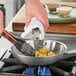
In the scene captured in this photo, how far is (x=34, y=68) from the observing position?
0.86 meters

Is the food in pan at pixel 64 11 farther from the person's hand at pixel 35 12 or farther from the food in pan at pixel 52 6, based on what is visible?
the person's hand at pixel 35 12

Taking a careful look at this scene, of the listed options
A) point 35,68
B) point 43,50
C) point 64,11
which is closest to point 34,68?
point 35,68

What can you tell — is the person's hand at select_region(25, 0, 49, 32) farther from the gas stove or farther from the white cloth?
the gas stove

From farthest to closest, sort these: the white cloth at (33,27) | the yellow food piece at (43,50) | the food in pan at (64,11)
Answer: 1. the food in pan at (64,11)
2. the white cloth at (33,27)
3. the yellow food piece at (43,50)

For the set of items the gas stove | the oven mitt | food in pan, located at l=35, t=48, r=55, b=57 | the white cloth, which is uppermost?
the oven mitt

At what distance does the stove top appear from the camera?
85 centimetres

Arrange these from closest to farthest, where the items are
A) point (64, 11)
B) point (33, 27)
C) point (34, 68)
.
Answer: point (34, 68)
point (33, 27)
point (64, 11)

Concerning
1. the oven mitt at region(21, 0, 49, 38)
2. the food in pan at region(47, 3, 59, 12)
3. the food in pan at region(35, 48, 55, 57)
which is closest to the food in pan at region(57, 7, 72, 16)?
the food in pan at region(47, 3, 59, 12)

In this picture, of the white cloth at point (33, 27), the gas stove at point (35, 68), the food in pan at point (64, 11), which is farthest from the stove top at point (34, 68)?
the food in pan at point (64, 11)

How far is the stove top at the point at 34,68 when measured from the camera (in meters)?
0.85

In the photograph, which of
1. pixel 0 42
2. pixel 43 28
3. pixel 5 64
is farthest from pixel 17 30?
pixel 5 64

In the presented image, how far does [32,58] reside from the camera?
2.82 feet

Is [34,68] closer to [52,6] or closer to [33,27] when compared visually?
[33,27]

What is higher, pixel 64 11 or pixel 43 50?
pixel 64 11
